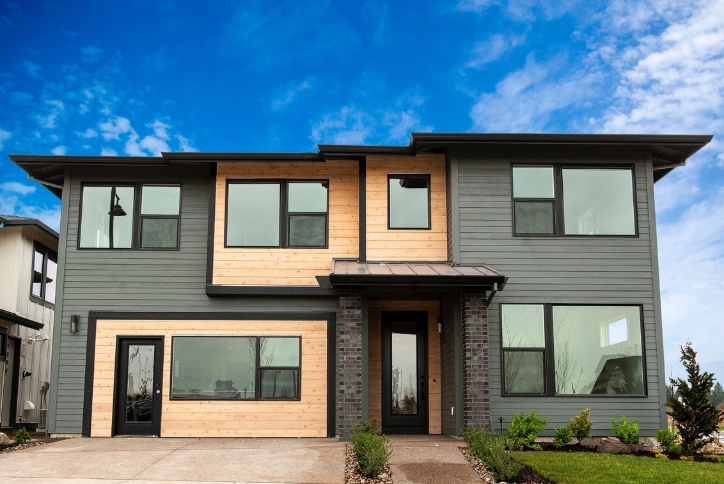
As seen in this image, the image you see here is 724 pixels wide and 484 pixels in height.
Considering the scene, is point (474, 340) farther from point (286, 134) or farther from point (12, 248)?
point (286, 134)

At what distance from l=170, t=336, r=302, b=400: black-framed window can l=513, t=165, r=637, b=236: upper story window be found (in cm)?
482

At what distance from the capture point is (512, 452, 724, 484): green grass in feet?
28.7

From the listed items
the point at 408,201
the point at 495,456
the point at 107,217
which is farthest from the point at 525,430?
the point at 107,217

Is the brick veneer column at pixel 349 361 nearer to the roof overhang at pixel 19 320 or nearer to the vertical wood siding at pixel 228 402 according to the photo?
the vertical wood siding at pixel 228 402

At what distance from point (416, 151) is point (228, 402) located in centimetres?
567

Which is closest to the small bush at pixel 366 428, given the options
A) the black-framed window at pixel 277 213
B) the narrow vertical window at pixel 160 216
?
the black-framed window at pixel 277 213

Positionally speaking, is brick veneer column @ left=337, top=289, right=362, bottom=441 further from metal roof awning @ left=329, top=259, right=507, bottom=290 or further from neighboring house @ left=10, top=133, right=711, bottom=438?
metal roof awning @ left=329, top=259, right=507, bottom=290

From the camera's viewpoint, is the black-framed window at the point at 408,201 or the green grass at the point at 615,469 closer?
the green grass at the point at 615,469

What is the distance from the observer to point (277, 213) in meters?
13.8

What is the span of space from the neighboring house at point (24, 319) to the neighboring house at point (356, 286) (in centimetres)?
297

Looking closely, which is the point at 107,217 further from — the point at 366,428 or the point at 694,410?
the point at 694,410

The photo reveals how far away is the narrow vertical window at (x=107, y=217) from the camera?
13.9 m

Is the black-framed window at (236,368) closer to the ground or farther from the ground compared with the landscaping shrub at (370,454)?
farther from the ground

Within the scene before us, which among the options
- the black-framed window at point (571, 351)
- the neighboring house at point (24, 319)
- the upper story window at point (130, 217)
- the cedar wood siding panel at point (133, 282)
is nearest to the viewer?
the black-framed window at point (571, 351)
